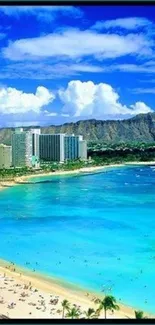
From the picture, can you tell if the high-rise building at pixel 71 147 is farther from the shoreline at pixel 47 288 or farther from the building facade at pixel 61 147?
the shoreline at pixel 47 288

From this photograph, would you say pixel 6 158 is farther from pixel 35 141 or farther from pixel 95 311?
pixel 95 311

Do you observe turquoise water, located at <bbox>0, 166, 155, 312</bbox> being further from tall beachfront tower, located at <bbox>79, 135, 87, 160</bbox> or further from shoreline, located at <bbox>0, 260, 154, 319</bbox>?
tall beachfront tower, located at <bbox>79, 135, 87, 160</bbox>

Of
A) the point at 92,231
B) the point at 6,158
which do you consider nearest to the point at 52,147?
the point at 6,158

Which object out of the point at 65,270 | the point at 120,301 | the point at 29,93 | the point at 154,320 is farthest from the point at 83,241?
the point at 154,320

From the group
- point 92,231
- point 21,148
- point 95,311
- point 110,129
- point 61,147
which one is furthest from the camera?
point 92,231

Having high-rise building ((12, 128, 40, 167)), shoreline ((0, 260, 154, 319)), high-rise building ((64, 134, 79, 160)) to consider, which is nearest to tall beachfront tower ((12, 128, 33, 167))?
high-rise building ((12, 128, 40, 167))

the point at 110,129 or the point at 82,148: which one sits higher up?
the point at 110,129
